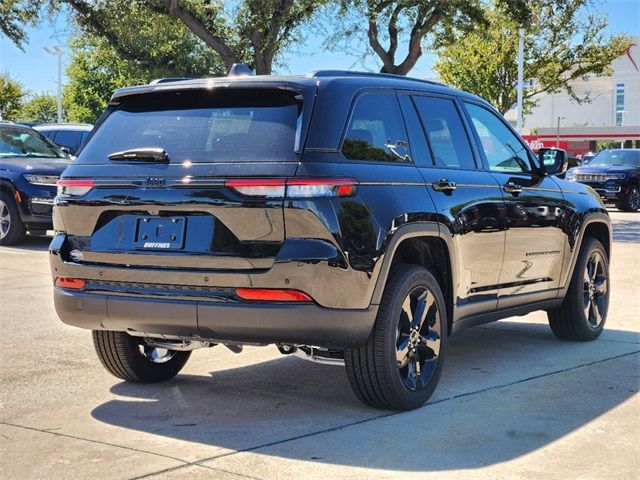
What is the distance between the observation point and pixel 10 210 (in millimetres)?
A: 14484

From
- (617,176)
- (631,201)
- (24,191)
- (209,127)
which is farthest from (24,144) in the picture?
(631,201)

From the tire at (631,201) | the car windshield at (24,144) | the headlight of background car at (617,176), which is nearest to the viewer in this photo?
the car windshield at (24,144)

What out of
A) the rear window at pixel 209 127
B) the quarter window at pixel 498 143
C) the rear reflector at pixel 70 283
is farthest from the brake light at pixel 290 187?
the quarter window at pixel 498 143

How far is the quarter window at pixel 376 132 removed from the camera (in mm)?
5336

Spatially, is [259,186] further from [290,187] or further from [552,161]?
[552,161]

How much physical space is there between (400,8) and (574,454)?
2081 cm

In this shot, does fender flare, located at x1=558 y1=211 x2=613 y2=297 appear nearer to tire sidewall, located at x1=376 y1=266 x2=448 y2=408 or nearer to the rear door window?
the rear door window

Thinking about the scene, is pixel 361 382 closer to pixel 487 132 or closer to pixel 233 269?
pixel 233 269

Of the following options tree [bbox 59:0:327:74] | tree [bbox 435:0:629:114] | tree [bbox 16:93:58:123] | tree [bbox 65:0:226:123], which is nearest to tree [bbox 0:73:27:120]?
tree [bbox 16:93:58:123]

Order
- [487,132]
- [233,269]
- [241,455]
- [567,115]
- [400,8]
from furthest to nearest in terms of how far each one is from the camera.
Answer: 1. [567,115]
2. [400,8]
3. [487,132]
4. [233,269]
5. [241,455]

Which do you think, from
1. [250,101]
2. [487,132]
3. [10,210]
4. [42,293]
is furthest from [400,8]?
[250,101]

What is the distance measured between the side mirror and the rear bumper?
8.84 feet

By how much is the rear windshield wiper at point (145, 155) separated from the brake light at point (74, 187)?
205 millimetres

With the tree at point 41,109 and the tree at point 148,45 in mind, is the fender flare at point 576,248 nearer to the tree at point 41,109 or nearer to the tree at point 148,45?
the tree at point 148,45
